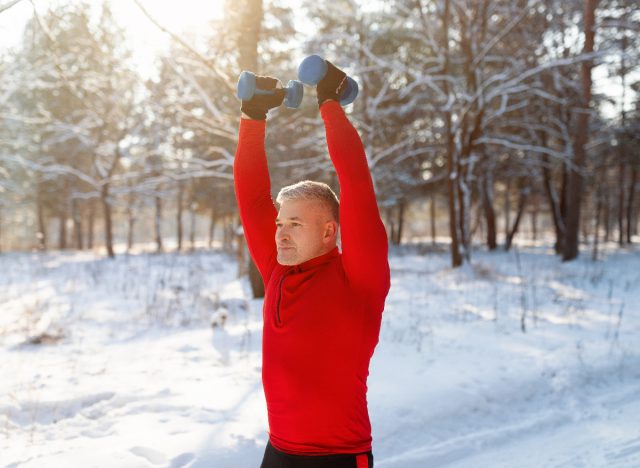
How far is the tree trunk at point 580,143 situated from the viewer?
1328cm

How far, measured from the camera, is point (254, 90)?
1.81 meters

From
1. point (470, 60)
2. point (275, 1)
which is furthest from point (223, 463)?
point (470, 60)

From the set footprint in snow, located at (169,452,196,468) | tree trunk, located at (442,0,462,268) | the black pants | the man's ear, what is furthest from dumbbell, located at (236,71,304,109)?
tree trunk, located at (442,0,462,268)

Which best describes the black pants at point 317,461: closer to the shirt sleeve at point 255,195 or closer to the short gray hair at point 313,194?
the shirt sleeve at point 255,195

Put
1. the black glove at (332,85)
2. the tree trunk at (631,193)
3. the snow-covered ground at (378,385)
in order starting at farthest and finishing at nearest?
1. the tree trunk at (631,193)
2. the snow-covered ground at (378,385)
3. the black glove at (332,85)

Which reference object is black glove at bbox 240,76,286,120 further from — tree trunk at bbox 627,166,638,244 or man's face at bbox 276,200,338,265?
tree trunk at bbox 627,166,638,244

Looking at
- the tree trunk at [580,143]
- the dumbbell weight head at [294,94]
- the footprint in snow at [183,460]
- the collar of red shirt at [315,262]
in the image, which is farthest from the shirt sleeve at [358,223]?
the tree trunk at [580,143]

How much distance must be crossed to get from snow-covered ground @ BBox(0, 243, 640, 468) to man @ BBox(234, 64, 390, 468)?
1987 millimetres

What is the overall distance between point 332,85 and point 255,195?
589mm

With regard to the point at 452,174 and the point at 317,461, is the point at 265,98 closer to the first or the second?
the point at 317,461

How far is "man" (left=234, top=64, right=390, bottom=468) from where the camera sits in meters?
1.50

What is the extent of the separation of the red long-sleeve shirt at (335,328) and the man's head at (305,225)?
0.17 feet

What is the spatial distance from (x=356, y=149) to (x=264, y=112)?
21.5 inches

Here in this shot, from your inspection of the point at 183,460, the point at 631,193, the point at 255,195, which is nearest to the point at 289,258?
the point at 255,195
